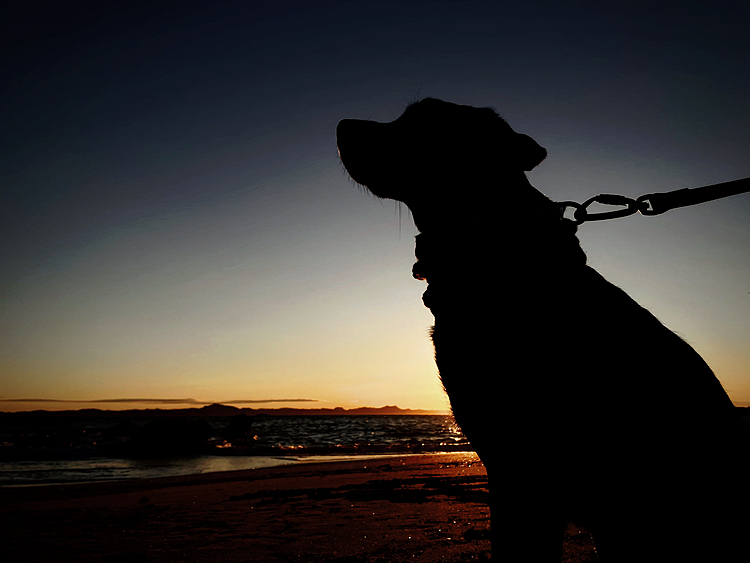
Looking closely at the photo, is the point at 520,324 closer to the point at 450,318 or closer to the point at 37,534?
the point at 450,318

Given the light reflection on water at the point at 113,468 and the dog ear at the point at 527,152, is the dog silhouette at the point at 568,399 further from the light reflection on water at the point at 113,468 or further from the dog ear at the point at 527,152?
the light reflection on water at the point at 113,468

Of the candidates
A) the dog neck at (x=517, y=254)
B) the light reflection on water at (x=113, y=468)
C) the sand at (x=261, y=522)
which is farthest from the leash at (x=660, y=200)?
the light reflection on water at (x=113, y=468)

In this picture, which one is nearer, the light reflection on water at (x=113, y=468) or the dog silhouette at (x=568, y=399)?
the dog silhouette at (x=568, y=399)

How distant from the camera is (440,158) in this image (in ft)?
7.27

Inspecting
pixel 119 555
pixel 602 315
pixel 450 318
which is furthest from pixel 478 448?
pixel 119 555

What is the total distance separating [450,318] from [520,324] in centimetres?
29

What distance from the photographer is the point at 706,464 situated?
130 cm

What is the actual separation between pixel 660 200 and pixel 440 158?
969mm

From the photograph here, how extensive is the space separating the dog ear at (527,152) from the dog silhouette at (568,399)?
0.60 feet

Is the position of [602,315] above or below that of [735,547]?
above

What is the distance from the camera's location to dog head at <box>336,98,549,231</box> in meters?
2.09

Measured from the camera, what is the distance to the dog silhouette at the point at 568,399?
130 centimetres

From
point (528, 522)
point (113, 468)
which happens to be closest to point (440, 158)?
point (528, 522)

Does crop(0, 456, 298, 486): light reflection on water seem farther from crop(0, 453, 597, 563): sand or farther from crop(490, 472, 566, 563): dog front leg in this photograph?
crop(490, 472, 566, 563): dog front leg
